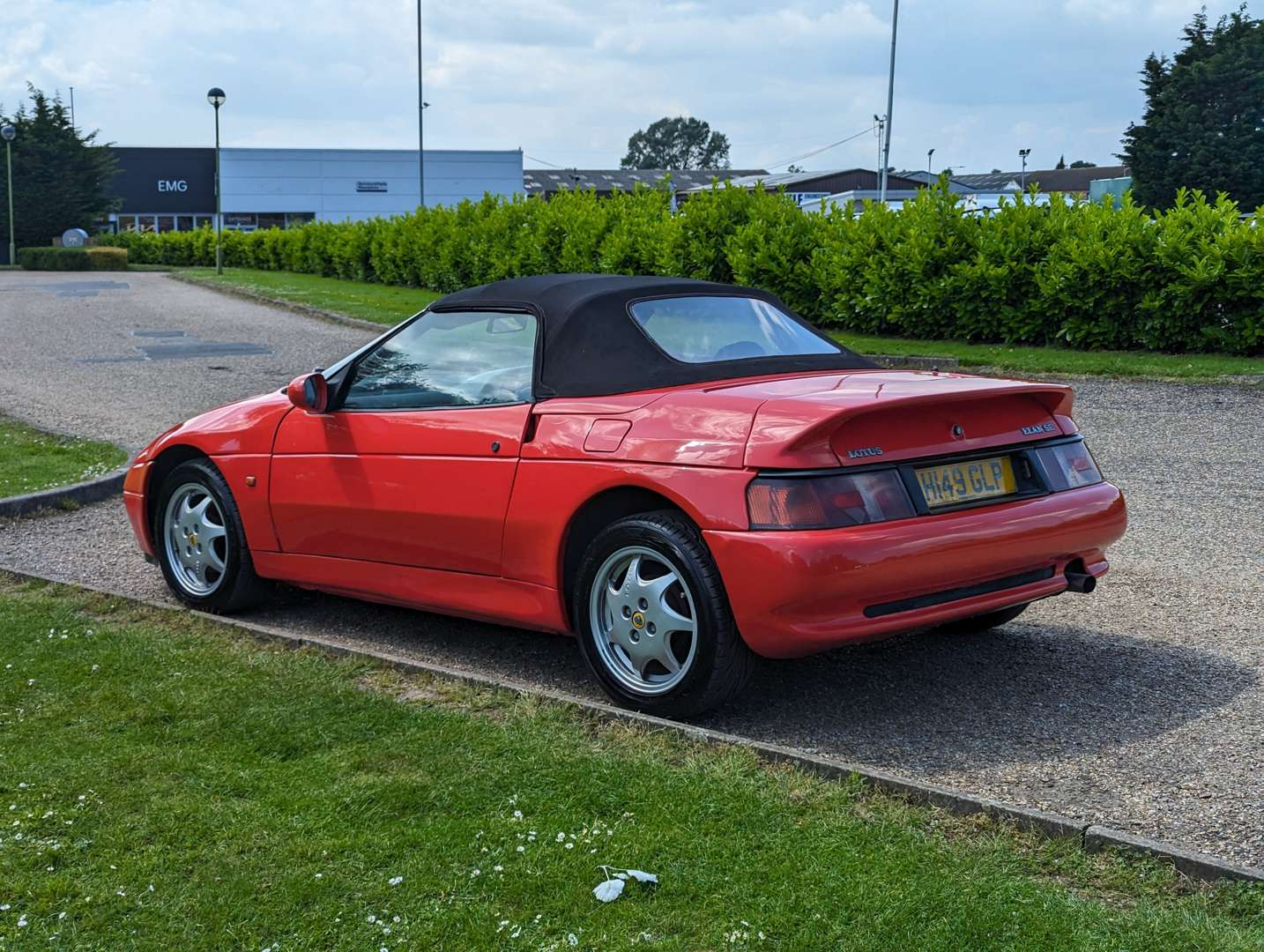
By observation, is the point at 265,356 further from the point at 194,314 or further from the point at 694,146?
the point at 694,146

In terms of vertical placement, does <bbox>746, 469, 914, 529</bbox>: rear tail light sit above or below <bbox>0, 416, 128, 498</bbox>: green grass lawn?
above

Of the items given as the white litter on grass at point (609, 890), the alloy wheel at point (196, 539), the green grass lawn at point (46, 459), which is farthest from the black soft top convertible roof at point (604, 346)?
the green grass lawn at point (46, 459)

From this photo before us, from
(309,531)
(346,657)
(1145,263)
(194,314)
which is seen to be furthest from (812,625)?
(194,314)

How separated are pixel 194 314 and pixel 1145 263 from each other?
17.5 m

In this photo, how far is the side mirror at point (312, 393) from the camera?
5801mm

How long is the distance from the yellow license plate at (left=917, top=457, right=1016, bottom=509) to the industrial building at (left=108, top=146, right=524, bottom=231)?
77.8 m

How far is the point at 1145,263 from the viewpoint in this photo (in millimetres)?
14352

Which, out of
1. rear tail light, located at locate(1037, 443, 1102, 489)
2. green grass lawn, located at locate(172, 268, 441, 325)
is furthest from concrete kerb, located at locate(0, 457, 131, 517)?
green grass lawn, located at locate(172, 268, 441, 325)

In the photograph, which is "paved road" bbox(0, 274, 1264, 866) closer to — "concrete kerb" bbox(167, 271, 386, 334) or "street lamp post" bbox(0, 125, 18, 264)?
"concrete kerb" bbox(167, 271, 386, 334)

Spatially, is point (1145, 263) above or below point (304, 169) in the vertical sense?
below

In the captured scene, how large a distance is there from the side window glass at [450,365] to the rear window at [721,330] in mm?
481

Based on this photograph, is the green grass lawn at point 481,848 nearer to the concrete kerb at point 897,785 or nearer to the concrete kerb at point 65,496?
the concrete kerb at point 897,785

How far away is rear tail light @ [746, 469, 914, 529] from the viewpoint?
4305 mm

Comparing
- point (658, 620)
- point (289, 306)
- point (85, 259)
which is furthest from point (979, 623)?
point (85, 259)
